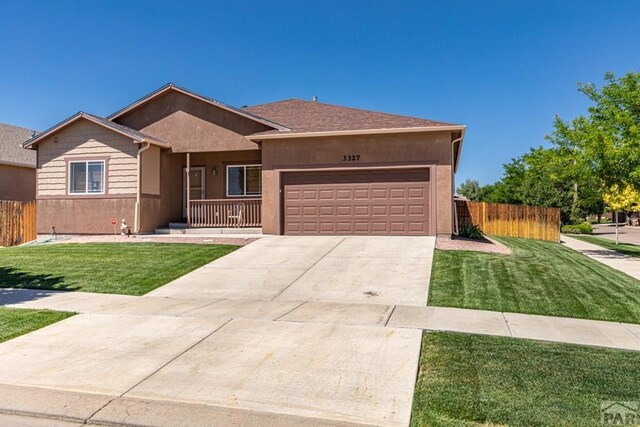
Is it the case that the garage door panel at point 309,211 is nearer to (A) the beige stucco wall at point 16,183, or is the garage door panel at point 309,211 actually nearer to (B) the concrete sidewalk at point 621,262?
(B) the concrete sidewalk at point 621,262

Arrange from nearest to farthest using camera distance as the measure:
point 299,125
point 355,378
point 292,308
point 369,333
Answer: point 355,378 < point 369,333 < point 292,308 < point 299,125

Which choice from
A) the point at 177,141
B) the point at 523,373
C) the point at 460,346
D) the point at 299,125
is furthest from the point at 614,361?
the point at 177,141

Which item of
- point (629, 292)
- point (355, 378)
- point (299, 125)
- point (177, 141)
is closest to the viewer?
point (355, 378)

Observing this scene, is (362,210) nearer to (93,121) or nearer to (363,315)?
(363,315)

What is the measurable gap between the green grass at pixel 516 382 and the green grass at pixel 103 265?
263 inches

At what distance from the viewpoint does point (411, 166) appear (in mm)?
14617

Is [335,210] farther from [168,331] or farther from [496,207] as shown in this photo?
[496,207]

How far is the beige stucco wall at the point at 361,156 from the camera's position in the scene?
567 inches

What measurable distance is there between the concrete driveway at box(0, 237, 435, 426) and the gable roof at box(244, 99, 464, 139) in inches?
270

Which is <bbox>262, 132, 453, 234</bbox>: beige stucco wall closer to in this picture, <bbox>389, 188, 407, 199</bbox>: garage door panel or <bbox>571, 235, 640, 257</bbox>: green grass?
<bbox>389, 188, 407, 199</bbox>: garage door panel

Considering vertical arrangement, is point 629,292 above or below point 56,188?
below

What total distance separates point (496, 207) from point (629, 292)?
44.6ft

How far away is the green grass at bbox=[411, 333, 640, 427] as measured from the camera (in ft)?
12.2

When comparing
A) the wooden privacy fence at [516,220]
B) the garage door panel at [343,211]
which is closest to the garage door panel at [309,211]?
the garage door panel at [343,211]
